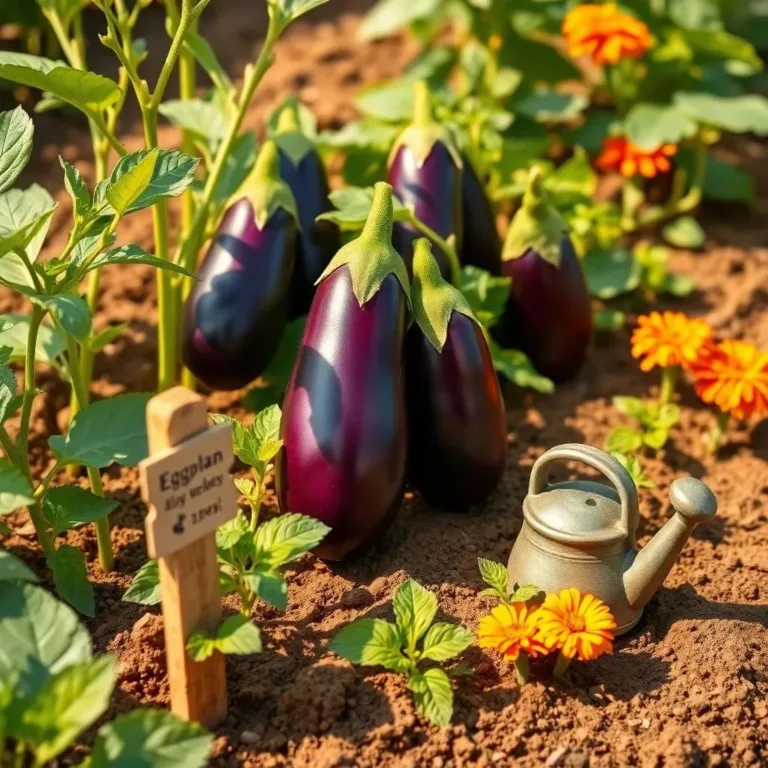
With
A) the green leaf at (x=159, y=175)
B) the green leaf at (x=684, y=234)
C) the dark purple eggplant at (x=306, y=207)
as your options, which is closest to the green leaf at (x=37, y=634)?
the green leaf at (x=159, y=175)

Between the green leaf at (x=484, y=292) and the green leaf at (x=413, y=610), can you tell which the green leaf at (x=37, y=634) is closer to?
the green leaf at (x=413, y=610)

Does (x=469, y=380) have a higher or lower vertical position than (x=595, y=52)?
lower

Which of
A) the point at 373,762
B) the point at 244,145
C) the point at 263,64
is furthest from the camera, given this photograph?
the point at 244,145

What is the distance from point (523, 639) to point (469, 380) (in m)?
0.45

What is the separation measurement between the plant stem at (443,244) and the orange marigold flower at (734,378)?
19.2 inches

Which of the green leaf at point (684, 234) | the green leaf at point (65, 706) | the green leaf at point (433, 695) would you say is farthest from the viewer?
the green leaf at point (684, 234)

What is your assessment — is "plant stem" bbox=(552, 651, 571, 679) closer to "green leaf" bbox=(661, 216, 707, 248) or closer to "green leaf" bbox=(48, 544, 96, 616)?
"green leaf" bbox=(48, 544, 96, 616)

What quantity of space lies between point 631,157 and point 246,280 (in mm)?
1230

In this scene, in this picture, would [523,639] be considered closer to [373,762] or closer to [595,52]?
[373,762]

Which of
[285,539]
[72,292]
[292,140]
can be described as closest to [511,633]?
[285,539]

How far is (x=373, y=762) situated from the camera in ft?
4.69

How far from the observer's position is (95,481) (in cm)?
173

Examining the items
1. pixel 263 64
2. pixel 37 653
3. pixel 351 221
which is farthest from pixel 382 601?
pixel 263 64

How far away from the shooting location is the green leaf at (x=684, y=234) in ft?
9.21
